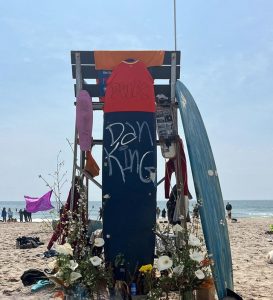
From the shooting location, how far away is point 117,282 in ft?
14.7

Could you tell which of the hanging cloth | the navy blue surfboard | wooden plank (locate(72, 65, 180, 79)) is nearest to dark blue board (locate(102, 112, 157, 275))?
the navy blue surfboard

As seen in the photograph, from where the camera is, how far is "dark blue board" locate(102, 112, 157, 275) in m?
4.62

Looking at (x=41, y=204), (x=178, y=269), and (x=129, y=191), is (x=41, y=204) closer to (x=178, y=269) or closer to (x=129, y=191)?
(x=129, y=191)

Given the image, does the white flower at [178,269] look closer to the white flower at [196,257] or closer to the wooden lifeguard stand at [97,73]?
the white flower at [196,257]

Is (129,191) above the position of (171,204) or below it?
above

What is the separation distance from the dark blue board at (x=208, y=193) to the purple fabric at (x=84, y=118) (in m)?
1.21

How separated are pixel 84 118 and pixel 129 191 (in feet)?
5.31

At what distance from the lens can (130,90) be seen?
16.4 feet

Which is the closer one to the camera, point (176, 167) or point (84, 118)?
point (84, 118)

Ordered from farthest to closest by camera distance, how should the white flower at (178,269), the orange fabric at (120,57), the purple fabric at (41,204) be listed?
1. the purple fabric at (41,204)
2. the orange fabric at (120,57)
3. the white flower at (178,269)

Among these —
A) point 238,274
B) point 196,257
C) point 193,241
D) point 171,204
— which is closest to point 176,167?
point 171,204

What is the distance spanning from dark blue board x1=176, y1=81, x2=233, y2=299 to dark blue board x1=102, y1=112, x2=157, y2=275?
21.9 inches

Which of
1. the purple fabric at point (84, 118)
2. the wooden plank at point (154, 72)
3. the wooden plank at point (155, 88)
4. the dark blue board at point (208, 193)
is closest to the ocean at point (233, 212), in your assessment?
the dark blue board at point (208, 193)

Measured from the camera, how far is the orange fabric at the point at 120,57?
6070 mm
